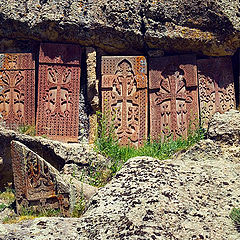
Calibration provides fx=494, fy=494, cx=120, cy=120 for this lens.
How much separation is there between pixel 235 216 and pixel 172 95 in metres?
5.16

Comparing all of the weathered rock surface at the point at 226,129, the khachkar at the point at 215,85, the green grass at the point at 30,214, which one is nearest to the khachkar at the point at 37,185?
the green grass at the point at 30,214

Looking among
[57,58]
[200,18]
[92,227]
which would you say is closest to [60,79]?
[57,58]

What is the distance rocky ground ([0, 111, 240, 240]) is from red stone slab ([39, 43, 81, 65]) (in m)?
4.50

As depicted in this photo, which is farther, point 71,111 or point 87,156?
point 71,111

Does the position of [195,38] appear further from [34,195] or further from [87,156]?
[34,195]

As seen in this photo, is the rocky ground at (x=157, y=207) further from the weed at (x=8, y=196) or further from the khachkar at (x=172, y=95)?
the khachkar at (x=172, y=95)

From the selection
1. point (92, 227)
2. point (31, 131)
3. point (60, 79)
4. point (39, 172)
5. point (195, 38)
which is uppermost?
point (195, 38)

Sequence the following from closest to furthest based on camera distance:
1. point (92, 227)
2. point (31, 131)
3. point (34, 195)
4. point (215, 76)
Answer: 1. point (92, 227)
2. point (34, 195)
3. point (31, 131)
4. point (215, 76)

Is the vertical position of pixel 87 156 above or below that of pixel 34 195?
above

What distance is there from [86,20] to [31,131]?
2308 millimetres

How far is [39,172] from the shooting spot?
6.46 m

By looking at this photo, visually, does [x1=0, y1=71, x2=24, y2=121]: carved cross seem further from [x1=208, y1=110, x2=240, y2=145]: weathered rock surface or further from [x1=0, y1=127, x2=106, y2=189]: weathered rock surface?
[x1=208, y1=110, x2=240, y2=145]: weathered rock surface

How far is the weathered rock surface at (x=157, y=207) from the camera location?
4328mm

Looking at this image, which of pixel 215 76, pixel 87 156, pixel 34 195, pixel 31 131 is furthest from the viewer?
pixel 215 76
